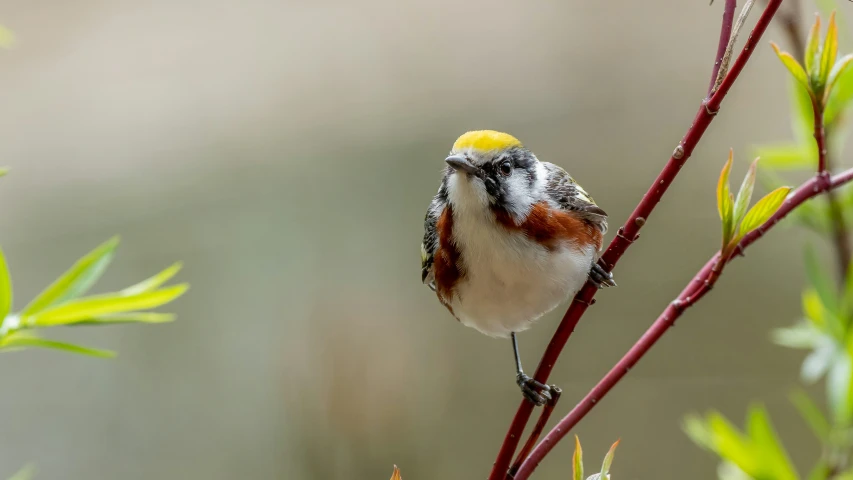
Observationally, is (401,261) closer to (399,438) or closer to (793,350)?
(399,438)

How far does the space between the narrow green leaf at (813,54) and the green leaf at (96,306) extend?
545mm

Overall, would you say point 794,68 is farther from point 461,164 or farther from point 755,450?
point 755,450

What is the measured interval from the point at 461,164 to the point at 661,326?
0.35m

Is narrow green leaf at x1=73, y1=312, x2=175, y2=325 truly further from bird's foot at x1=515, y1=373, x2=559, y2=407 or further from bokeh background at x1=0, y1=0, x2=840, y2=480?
bokeh background at x1=0, y1=0, x2=840, y2=480

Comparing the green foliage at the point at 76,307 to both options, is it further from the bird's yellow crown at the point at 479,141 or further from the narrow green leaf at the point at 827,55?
the narrow green leaf at the point at 827,55

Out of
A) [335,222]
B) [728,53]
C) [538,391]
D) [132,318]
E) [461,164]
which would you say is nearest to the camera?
[728,53]

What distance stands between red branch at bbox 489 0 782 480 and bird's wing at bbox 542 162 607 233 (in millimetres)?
271

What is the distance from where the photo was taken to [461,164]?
0.86 m

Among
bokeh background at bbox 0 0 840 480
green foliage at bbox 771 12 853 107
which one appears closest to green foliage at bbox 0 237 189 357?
green foliage at bbox 771 12 853 107

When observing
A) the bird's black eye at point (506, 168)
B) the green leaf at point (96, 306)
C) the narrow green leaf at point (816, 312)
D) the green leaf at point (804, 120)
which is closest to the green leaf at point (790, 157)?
the green leaf at point (804, 120)

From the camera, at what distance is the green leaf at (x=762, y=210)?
0.55m

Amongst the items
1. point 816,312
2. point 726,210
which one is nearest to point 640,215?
point 726,210

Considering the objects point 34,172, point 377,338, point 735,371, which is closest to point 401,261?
point 377,338

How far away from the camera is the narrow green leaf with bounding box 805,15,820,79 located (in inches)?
22.1
